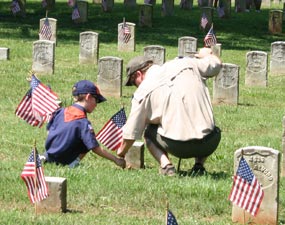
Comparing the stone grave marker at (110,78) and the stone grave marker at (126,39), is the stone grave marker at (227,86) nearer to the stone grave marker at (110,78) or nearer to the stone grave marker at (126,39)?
the stone grave marker at (110,78)

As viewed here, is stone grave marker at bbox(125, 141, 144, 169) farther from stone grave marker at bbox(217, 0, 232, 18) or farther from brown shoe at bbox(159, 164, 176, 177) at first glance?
stone grave marker at bbox(217, 0, 232, 18)

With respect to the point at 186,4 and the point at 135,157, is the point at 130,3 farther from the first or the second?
the point at 135,157

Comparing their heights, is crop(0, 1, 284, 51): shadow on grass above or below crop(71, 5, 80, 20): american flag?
below

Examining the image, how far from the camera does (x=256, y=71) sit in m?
22.4

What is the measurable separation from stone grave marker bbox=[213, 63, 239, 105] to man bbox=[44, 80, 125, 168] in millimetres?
7398

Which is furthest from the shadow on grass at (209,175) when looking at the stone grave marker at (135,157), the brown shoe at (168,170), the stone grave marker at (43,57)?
the stone grave marker at (43,57)

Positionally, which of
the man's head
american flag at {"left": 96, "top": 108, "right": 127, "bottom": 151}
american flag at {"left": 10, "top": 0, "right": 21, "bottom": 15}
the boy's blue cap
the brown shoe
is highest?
the man's head

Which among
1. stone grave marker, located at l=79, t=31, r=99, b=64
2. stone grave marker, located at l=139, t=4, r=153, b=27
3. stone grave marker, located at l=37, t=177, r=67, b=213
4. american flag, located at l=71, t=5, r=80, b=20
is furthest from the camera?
american flag, located at l=71, t=5, r=80, b=20

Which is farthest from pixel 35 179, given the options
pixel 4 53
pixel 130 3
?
pixel 130 3

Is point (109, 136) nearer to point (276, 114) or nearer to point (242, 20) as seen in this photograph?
point (276, 114)

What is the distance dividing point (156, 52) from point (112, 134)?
31.3 ft

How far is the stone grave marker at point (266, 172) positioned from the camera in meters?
10.1

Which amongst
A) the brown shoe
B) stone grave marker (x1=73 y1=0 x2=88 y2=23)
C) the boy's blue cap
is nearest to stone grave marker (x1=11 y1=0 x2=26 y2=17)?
stone grave marker (x1=73 y1=0 x2=88 y2=23)

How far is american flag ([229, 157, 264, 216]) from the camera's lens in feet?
32.6
